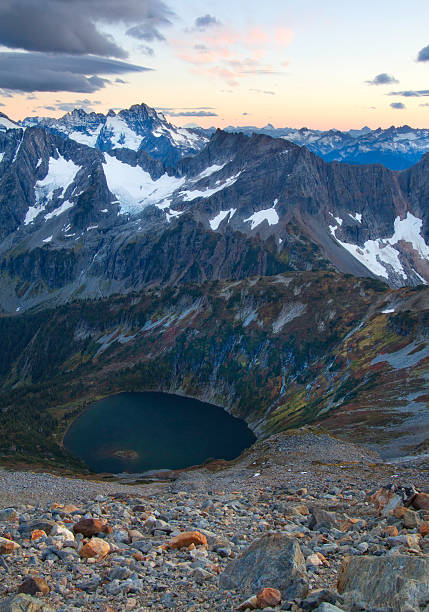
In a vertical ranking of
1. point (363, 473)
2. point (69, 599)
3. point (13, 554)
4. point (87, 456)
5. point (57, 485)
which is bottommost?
point (87, 456)

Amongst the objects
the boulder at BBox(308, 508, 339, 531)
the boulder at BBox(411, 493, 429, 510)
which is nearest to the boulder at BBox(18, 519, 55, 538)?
the boulder at BBox(308, 508, 339, 531)

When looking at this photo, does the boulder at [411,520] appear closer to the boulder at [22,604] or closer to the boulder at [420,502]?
the boulder at [420,502]

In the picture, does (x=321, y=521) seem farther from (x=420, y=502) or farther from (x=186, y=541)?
(x=186, y=541)

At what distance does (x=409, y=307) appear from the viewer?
184750 mm

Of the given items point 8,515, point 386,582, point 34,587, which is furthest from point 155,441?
point 386,582

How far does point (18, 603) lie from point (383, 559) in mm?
13464

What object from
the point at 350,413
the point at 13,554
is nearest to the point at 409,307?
the point at 350,413

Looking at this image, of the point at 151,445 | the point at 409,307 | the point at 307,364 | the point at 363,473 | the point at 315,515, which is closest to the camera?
the point at 315,515

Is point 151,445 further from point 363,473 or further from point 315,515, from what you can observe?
point 315,515

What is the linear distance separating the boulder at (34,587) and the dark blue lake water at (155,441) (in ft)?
424

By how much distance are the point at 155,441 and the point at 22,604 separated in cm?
15457

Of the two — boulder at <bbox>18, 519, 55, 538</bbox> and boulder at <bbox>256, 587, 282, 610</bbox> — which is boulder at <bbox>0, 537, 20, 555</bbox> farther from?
boulder at <bbox>256, 587, 282, 610</bbox>

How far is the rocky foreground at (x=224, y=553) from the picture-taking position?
62.3ft

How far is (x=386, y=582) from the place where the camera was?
18.4 meters
